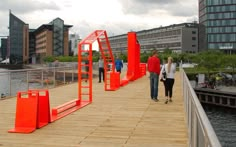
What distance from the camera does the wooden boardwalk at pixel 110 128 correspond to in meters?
7.53

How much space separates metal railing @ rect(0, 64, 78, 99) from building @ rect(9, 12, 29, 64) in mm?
146268

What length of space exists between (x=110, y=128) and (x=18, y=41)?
16249 centimetres

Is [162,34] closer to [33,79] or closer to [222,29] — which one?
[222,29]

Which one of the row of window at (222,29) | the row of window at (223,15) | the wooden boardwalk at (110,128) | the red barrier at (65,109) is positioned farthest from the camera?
the row of window at (223,15)

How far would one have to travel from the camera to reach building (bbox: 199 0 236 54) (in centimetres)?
12350

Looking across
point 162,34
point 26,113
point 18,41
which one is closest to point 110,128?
point 26,113

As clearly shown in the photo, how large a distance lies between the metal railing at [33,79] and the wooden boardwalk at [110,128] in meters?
2.96

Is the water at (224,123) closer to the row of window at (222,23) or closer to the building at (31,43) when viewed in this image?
the row of window at (222,23)

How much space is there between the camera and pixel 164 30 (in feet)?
488

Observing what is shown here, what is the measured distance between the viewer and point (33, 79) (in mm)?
18578

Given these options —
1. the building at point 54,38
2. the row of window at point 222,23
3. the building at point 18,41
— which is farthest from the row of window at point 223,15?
the building at point 18,41

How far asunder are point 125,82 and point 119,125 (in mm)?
14144

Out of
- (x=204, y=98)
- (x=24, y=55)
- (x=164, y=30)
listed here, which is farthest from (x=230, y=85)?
(x=24, y=55)

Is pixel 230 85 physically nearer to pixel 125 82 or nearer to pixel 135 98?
pixel 125 82
